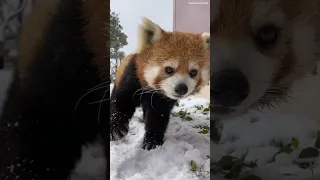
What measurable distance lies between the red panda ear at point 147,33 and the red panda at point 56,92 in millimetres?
169

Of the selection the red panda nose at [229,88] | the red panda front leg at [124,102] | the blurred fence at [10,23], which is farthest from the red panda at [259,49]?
the blurred fence at [10,23]

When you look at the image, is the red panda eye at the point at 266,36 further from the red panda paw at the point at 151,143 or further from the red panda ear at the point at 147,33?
the red panda paw at the point at 151,143

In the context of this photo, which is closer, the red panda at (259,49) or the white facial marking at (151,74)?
the red panda at (259,49)

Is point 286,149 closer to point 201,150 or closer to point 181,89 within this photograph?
point 201,150

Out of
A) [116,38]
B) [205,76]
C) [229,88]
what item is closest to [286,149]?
[229,88]

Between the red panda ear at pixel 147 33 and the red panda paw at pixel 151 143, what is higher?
the red panda ear at pixel 147 33

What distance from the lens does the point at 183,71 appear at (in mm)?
1708

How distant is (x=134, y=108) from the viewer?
70.7 inches

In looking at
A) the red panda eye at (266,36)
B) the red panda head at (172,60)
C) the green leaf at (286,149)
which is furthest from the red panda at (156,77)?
the green leaf at (286,149)

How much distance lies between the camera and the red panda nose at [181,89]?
171 centimetres

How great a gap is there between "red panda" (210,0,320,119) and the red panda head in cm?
7

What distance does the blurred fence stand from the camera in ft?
5.50

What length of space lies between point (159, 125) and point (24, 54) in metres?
0.75

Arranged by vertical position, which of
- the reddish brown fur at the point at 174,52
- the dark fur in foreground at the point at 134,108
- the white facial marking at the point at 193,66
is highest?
the reddish brown fur at the point at 174,52
